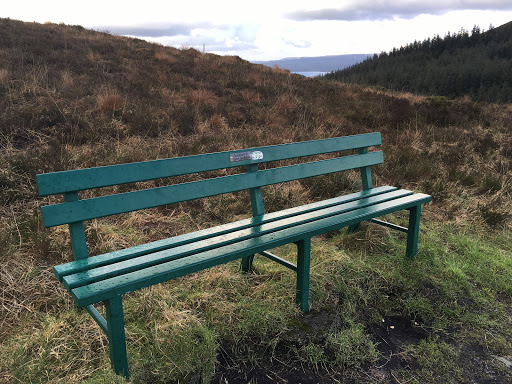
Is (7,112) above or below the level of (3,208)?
above

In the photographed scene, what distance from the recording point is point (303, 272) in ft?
8.32

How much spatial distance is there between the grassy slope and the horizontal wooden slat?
0.69 metres

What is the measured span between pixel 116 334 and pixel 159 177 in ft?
2.82

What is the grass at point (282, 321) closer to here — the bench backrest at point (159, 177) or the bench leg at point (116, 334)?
the bench leg at point (116, 334)

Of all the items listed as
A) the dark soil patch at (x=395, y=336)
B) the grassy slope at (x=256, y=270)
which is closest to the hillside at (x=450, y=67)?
the grassy slope at (x=256, y=270)

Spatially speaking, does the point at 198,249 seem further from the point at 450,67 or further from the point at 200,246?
the point at 450,67

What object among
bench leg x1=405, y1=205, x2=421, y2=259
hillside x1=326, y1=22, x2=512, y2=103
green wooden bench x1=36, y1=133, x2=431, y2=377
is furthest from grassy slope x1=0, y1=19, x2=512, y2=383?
hillside x1=326, y1=22, x2=512, y2=103

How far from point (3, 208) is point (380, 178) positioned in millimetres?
4376

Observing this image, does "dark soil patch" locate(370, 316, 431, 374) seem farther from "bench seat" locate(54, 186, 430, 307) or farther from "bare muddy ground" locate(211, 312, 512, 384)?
"bench seat" locate(54, 186, 430, 307)

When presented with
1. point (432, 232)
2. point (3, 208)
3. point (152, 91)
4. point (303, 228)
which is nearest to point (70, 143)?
point (3, 208)

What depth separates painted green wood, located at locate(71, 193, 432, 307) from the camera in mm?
1725

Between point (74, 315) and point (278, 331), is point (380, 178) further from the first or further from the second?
point (74, 315)

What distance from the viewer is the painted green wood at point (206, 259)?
1725 millimetres

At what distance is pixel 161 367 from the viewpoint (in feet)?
6.56
